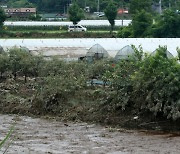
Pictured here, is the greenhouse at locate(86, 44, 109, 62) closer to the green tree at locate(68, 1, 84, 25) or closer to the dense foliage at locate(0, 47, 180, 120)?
the dense foliage at locate(0, 47, 180, 120)

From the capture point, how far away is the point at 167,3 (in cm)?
5812

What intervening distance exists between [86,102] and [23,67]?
12.5 feet

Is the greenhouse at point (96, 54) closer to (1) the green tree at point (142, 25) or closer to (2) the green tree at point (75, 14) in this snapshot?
(1) the green tree at point (142, 25)

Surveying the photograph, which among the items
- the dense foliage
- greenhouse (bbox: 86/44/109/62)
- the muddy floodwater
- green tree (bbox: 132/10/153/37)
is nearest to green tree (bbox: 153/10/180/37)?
green tree (bbox: 132/10/153/37)

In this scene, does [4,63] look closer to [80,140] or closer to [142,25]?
[80,140]

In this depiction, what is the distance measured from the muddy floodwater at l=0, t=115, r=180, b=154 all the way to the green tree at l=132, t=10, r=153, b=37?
68.8 feet

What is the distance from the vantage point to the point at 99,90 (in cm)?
1652

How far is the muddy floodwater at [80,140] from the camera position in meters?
12.5

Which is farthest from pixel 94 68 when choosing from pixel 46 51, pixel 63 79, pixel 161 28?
pixel 161 28

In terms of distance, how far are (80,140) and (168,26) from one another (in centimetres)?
2361

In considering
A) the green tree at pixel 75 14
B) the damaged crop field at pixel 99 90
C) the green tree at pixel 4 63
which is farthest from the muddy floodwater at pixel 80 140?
the green tree at pixel 75 14

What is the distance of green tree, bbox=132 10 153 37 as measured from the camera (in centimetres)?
3595

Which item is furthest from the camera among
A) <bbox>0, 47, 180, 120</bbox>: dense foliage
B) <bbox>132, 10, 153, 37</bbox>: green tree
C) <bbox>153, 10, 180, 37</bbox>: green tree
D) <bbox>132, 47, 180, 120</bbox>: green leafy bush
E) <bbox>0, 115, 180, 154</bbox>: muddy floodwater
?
<bbox>132, 10, 153, 37</bbox>: green tree

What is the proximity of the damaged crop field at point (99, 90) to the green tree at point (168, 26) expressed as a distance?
16.8m
